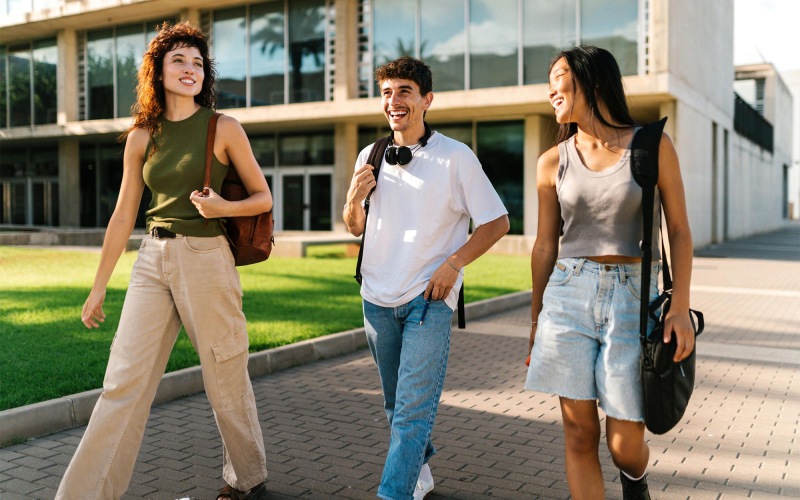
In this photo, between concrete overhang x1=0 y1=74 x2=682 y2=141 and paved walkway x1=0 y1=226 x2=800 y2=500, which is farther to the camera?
concrete overhang x1=0 y1=74 x2=682 y2=141

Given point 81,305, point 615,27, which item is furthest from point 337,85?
point 81,305

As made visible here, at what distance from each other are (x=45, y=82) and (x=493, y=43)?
20414 mm

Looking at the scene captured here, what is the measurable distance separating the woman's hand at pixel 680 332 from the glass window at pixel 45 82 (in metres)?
34.9

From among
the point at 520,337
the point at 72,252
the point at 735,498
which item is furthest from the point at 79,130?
the point at 735,498

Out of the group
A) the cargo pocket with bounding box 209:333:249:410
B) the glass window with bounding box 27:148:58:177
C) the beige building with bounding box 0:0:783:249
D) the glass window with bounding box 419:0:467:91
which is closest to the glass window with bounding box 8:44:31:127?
the beige building with bounding box 0:0:783:249

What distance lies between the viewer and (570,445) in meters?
3.18

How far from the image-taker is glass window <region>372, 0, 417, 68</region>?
2580 centimetres

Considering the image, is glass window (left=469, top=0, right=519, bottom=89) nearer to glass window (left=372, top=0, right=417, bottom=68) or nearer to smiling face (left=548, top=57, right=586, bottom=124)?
glass window (left=372, top=0, right=417, bottom=68)

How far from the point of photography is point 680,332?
9.65ft

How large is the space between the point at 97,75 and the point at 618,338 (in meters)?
33.3

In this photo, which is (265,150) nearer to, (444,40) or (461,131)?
(461,131)

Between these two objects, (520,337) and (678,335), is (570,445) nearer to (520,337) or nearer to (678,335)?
(678,335)

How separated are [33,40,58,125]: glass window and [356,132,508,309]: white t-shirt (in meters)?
33.7

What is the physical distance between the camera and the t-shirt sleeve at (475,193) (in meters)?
3.69
